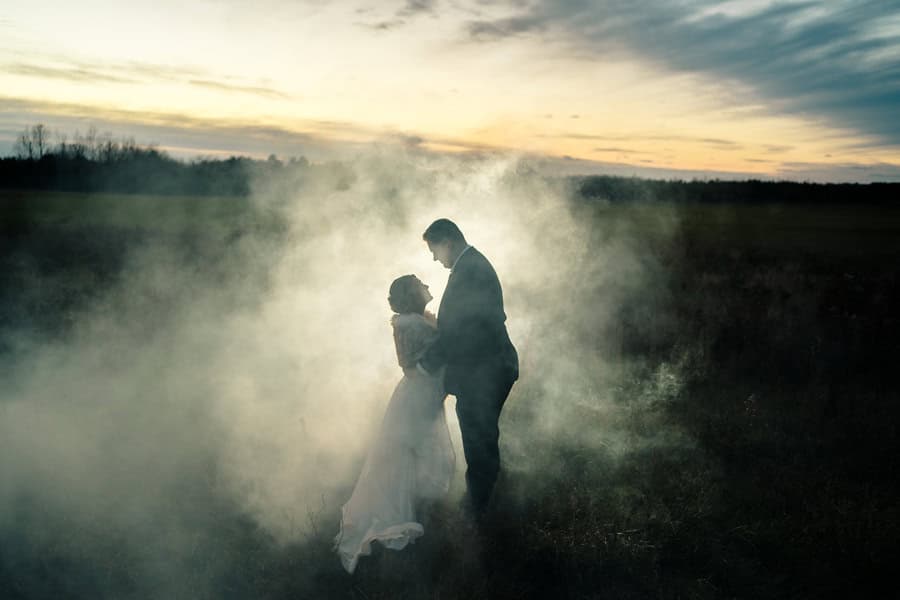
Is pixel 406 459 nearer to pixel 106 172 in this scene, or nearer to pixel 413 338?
pixel 413 338

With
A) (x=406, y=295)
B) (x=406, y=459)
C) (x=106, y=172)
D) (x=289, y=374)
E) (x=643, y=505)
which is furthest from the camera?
(x=106, y=172)

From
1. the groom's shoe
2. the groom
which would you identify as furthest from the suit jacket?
the groom's shoe

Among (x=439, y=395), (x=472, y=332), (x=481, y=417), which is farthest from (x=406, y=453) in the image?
(x=472, y=332)

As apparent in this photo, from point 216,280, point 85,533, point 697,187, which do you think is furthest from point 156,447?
point 697,187

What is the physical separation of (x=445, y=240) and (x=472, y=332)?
2.42 ft

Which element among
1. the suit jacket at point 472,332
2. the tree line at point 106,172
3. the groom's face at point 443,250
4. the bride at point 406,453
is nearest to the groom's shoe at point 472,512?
the bride at point 406,453

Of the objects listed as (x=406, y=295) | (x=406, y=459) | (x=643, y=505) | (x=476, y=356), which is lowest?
(x=643, y=505)

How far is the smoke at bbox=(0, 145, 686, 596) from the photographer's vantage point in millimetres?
5238

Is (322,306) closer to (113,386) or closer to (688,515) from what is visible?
(113,386)

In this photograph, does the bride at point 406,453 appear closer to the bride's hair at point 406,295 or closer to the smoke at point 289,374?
the bride's hair at point 406,295

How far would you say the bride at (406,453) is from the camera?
455 cm

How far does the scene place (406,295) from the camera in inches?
192

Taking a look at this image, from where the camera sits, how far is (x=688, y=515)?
17.1 ft

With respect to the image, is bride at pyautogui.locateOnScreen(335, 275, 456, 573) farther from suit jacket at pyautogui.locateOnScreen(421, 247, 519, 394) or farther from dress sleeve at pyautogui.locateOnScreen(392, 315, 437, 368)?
suit jacket at pyautogui.locateOnScreen(421, 247, 519, 394)
